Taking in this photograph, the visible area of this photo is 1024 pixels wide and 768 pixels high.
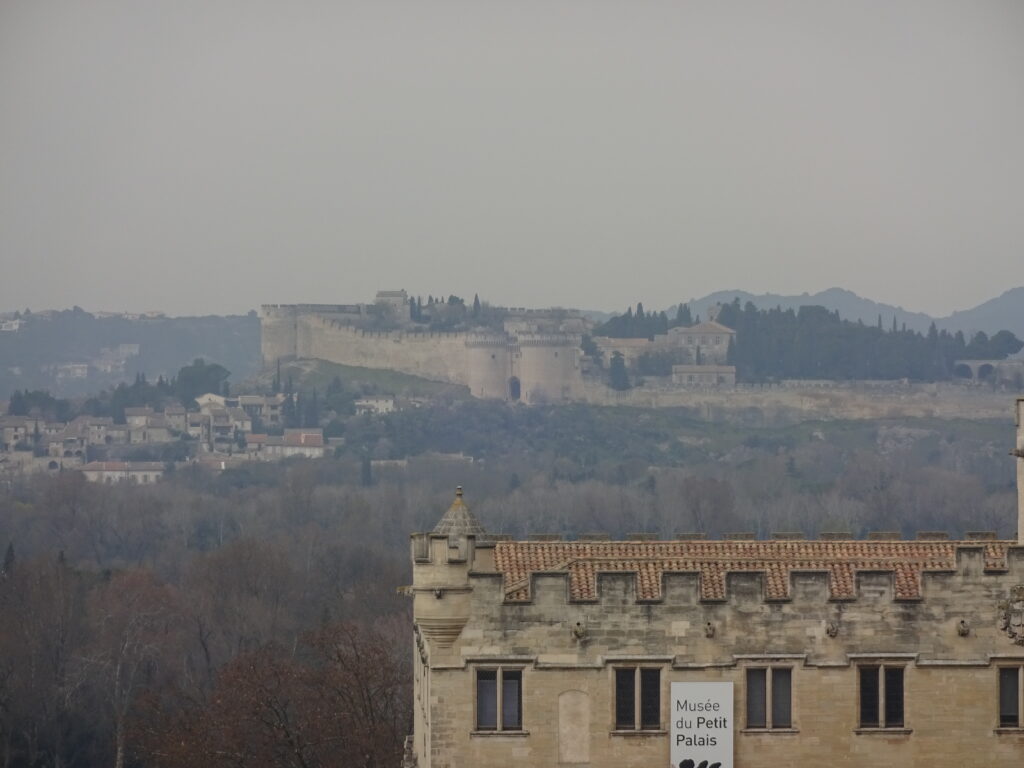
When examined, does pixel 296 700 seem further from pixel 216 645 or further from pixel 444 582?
pixel 216 645

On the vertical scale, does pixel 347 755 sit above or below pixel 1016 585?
below

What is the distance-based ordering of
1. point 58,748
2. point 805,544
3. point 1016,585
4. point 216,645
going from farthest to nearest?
point 216,645
point 58,748
point 805,544
point 1016,585

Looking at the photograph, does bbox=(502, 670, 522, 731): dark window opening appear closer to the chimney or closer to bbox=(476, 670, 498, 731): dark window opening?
bbox=(476, 670, 498, 731): dark window opening

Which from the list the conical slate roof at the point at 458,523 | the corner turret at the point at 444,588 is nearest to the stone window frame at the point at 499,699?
the corner turret at the point at 444,588

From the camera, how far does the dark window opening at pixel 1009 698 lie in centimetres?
4994

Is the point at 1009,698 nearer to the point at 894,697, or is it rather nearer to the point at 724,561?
the point at 894,697

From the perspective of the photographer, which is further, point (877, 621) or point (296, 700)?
point (296, 700)

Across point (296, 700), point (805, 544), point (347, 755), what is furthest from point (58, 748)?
point (805, 544)

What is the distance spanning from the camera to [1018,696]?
50000 millimetres

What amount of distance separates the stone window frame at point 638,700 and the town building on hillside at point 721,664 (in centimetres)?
2

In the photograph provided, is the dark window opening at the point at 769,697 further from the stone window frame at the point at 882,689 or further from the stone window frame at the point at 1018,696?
the stone window frame at the point at 1018,696

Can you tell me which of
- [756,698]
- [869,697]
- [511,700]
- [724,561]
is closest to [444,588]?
[511,700]

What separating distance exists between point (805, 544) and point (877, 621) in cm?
415

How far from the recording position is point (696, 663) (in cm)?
4966
